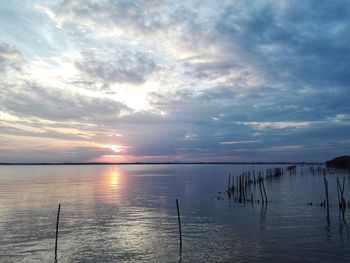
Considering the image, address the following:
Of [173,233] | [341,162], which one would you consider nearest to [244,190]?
[173,233]

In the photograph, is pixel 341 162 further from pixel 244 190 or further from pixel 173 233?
pixel 173 233

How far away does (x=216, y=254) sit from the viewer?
21.2 meters

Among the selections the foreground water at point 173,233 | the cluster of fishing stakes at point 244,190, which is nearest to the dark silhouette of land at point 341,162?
the cluster of fishing stakes at point 244,190

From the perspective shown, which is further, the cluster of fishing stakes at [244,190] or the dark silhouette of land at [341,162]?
the dark silhouette of land at [341,162]

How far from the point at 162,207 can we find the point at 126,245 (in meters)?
18.8

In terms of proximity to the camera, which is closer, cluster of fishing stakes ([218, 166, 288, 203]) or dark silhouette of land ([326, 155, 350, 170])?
cluster of fishing stakes ([218, 166, 288, 203])

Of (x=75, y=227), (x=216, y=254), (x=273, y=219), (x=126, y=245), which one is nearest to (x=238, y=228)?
(x=273, y=219)

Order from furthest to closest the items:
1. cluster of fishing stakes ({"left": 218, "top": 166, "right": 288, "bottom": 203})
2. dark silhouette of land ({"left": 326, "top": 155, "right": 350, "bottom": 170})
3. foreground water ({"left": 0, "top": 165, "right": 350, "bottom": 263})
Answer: dark silhouette of land ({"left": 326, "top": 155, "right": 350, "bottom": 170})
cluster of fishing stakes ({"left": 218, "top": 166, "right": 288, "bottom": 203})
foreground water ({"left": 0, "top": 165, "right": 350, "bottom": 263})

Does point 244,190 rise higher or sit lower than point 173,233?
higher

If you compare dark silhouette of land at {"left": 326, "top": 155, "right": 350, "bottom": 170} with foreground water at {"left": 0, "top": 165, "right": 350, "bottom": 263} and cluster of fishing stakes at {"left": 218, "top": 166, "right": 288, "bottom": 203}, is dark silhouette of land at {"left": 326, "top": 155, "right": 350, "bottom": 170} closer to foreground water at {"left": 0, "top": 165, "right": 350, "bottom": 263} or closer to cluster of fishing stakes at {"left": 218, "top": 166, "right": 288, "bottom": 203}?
cluster of fishing stakes at {"left": 218, "top": 166, "right": 288, "bottom": 203}

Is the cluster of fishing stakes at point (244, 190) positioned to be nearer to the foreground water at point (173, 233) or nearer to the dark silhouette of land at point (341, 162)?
the foreground water at point (173, 233)

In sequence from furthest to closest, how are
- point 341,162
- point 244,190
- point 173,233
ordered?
1. point 341,162
2. point 244,190
3. point 173,233

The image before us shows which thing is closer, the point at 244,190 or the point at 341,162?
the point at 244,190

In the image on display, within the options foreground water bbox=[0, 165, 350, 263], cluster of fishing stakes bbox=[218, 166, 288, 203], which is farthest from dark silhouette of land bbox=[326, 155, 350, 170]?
foreground water bbox=[0, 165, 350, 263]
